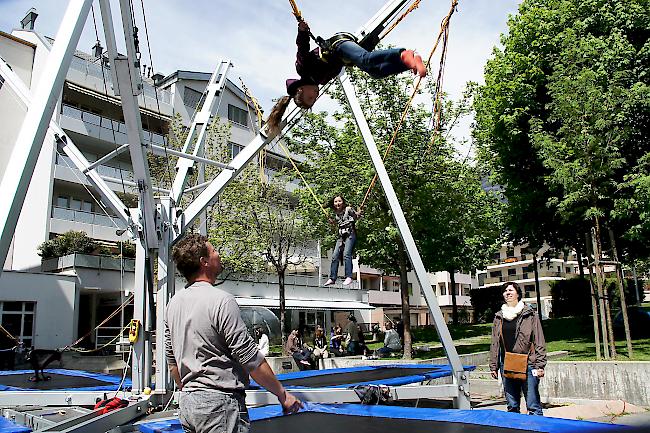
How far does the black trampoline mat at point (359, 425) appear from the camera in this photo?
4016 mm

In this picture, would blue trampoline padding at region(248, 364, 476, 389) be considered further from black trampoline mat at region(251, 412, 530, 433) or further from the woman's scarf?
the woman's scarf

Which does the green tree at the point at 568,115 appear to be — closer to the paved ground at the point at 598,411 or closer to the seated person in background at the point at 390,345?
the paved ground at the point at 598,411

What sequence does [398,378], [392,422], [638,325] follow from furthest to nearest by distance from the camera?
[638,325] < [398,378] < [392,422]

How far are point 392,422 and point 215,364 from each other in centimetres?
253

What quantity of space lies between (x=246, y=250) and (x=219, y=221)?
1277 millimetres

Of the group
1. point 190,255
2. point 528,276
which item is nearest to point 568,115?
point 190,255

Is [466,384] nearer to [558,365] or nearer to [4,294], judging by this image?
[558,365]

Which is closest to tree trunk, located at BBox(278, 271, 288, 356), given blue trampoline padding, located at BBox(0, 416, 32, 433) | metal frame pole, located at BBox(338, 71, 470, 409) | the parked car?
the parked car

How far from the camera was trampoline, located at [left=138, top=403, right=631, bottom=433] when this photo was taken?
3.94 metres

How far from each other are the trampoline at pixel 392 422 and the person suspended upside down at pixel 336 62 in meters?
2.54

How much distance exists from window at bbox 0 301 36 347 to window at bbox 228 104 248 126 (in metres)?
14.3

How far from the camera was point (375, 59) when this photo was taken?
3.91 meters

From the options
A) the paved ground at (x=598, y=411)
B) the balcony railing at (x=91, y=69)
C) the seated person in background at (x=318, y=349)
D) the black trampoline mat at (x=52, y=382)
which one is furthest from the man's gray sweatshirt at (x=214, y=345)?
the balcony railing at (x=91, y=69)

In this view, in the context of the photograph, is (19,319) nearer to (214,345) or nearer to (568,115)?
(568,115)
